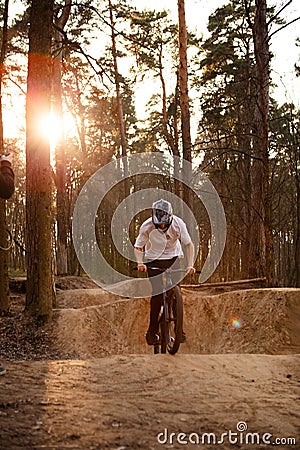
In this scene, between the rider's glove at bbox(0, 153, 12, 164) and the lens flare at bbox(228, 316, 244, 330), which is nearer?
the rider's glove at bbox(0, 153, 12, 164)

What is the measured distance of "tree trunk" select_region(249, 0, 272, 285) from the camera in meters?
13.0

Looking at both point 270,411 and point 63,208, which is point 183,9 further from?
point 270,411

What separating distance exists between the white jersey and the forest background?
2.32 meters

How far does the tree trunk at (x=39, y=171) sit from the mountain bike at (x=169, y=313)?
11.9 ft

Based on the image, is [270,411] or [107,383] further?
[107,383]

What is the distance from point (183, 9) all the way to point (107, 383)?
1774 centimetres

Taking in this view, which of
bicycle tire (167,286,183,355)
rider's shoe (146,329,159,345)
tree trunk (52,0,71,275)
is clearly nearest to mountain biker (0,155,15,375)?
bicycle tire (167,286,183,355)

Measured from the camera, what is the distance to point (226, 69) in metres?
25.3

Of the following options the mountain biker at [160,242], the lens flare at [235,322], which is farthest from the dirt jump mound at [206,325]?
the mountain biker at [160,242]

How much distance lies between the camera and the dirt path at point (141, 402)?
3443 mm

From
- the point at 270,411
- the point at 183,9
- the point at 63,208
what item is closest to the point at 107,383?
the point at 270,411

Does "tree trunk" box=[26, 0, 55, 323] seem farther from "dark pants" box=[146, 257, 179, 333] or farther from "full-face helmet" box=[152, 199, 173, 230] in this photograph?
"full-face helmet" box=[152, 199, 173, 230]

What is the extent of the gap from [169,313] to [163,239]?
0.98m

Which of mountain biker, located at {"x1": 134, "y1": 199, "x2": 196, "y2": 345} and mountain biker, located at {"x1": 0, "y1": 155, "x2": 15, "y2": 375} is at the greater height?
mountain biker, located at {"x1": 0, "y1": 155, "x2": 15, "y2": 375}
